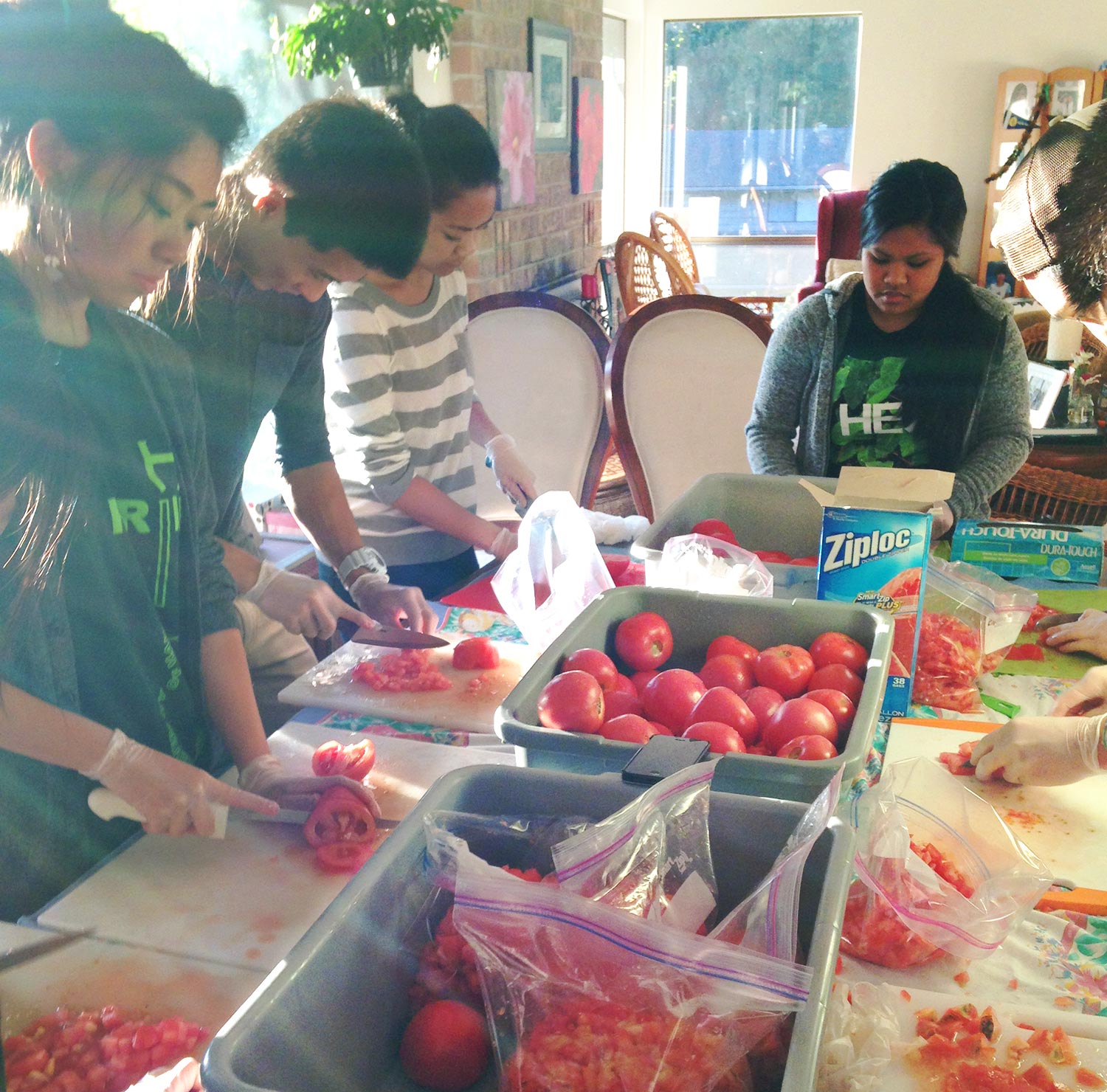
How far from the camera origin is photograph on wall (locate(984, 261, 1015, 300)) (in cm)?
627

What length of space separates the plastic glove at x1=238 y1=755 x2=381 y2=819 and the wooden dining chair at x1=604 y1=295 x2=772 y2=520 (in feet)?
5.63

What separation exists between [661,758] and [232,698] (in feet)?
2.18

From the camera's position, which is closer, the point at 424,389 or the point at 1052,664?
the point at 1052,664

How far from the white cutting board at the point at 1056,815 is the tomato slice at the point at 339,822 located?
1.98 ft

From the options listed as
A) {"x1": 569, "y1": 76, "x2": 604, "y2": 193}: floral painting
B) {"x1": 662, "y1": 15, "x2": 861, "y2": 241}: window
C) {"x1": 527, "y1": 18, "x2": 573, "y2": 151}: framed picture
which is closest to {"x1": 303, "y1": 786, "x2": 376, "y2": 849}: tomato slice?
{"x1": 527, "y1": 18, "x2": 573, "y2": 151}: framed picture

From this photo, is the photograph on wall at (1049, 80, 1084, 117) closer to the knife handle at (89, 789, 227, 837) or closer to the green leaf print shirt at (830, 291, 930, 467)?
the green leaf print shirt at (830, 291, 930, 467)

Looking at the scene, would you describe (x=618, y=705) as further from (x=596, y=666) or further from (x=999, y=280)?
(x=999, y=280)

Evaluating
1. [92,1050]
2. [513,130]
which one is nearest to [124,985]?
[92,1050]

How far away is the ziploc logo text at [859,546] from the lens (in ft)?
4.01

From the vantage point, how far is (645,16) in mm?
6719

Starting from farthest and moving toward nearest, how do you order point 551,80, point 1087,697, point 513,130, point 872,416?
point 551,80 → point 513,130 → point 872,416 → point 1087,697

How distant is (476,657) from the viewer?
150cm

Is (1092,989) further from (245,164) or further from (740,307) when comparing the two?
(740,307)

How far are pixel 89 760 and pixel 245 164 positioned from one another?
875 mm
